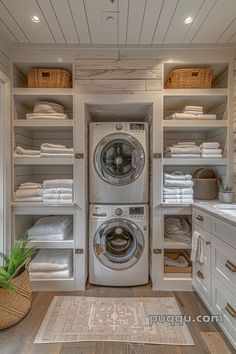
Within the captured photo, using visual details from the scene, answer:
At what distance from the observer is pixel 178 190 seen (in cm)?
236

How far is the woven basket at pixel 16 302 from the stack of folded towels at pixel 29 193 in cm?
62

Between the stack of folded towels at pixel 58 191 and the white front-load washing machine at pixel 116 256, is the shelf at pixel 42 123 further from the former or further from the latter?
the white front-load washing machine at pixel 116 256

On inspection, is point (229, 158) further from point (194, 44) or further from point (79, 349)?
point (79, 349)

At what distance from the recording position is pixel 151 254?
2.43 metres

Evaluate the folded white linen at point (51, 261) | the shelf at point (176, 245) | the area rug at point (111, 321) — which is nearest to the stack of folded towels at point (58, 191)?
the folded white linen at point (51, 261)

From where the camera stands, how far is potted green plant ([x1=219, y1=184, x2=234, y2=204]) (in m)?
2.25

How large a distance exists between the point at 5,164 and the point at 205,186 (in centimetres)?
198

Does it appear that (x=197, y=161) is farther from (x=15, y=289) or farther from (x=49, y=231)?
(x=15, y=289)

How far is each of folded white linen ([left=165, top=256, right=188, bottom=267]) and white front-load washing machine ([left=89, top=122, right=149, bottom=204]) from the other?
743 mm

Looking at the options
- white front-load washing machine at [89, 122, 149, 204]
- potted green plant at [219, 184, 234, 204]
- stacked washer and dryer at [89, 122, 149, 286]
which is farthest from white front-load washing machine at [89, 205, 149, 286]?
potted green plant at [219, 184, 234, 204]

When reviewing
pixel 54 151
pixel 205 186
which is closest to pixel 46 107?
pixel 54 151

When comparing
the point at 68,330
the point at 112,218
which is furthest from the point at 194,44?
the point at 68,330

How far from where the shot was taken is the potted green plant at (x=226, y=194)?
225 centimetres

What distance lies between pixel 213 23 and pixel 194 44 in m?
0.32
